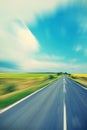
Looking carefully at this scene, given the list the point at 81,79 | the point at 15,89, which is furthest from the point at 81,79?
the point at 15,89

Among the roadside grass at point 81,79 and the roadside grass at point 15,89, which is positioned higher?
the roadside grass at point 81,79

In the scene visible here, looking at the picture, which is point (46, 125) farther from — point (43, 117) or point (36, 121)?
point (43, 117)

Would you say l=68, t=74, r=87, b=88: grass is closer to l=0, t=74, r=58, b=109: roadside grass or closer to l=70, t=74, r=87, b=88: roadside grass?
l=70, t=74, r=87, b=88: roadside grass

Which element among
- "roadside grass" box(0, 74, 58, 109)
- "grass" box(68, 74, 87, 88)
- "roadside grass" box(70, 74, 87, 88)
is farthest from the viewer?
"grass" box(68, 74, 87, 88)

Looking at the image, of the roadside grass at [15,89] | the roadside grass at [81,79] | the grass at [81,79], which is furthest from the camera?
the grass at [81,79]

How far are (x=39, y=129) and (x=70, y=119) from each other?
2345 mm

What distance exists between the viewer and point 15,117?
793 centimetres

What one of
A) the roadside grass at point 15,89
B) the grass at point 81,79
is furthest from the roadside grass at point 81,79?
the roadside grass at point 15,89

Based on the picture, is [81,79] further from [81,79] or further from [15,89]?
[15,89]

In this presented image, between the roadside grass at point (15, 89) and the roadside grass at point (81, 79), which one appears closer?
the roadside grass at point (15, 89)

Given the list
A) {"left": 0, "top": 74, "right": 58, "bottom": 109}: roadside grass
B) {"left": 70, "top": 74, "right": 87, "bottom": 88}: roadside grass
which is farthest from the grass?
{"left": 0, "top": 74, "right": 58, "bottom": 109}: roadside grass

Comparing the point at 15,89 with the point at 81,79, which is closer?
the point at 15,89

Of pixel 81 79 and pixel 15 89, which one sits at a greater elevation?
pixel 81 79

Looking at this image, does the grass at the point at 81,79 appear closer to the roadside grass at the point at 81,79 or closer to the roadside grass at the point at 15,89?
the roadside grass at the point at 81,79
